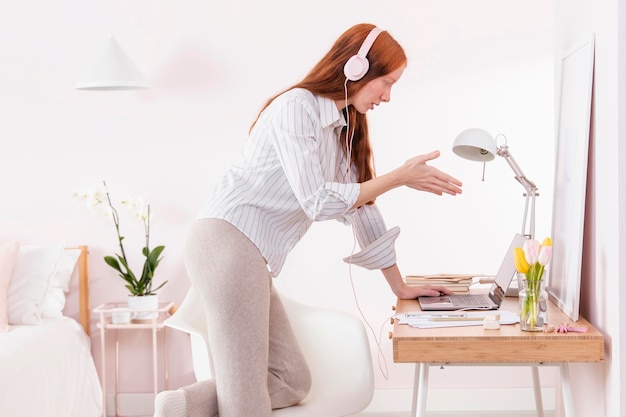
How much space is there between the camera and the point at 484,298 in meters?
2.58

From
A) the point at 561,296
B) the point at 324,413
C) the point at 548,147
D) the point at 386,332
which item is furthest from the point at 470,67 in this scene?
the point at 324,413

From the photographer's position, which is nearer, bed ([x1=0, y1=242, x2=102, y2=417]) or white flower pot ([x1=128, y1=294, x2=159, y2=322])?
bed ([x1=0, y1=242, x2=102, y2=417])

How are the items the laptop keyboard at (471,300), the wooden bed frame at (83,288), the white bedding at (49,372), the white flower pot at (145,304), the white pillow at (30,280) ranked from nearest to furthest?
1. the laptop keyboard at (471,300)
2. the white bedding at (49,372)
3. the white pillow at (30,280)
4. the white flower pot at (145,304)
5. the wooden bed frame at (83,288)

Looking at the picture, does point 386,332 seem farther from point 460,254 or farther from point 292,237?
point 292,237

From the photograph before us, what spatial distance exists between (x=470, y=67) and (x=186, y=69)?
120 cm

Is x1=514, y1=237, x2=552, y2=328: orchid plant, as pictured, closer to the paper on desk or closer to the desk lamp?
the paper on desk

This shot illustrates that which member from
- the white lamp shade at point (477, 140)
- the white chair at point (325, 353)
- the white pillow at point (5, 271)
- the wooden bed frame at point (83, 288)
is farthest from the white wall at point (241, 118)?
the white lamp shade at point (477, 140)

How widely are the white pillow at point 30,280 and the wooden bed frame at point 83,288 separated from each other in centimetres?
13

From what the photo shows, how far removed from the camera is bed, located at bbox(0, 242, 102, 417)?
3.23 metres

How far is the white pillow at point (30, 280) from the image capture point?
3596 millimetres

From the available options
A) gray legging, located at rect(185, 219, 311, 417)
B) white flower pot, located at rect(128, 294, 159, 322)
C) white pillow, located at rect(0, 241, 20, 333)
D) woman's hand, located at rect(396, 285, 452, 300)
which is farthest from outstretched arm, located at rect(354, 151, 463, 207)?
white pillow, located at rect(0, 241, 20, 333)

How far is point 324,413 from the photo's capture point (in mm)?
2502

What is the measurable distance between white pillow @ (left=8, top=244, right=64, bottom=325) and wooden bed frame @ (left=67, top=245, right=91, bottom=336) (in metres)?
0.13

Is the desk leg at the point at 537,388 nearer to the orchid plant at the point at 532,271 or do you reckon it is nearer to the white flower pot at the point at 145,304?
the orchid plant at the point at 532,271
